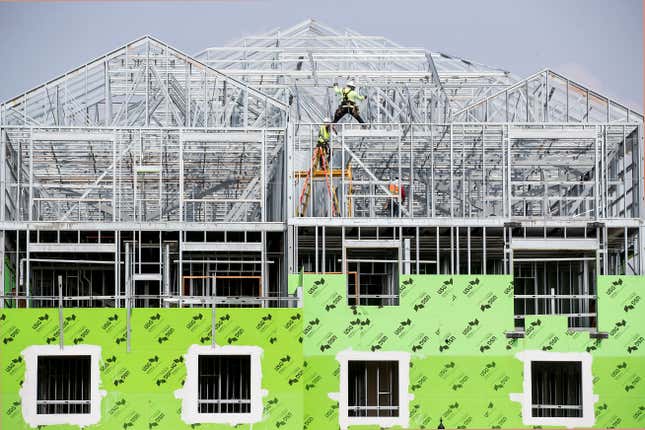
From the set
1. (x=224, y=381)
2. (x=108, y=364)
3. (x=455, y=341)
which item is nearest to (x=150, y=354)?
(x=108, y=364)

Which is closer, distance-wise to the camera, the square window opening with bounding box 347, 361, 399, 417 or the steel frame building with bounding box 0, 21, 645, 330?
the square window opening with bounding box 347, 361, 399, 417

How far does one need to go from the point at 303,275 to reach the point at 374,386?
3.85 m

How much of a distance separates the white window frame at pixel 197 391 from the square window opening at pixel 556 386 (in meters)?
7.92

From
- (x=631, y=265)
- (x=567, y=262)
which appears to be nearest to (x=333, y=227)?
(x=567, y=262)

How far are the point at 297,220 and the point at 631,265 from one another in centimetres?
1205

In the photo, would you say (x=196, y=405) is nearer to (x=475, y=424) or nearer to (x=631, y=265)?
(x=475, y=424)

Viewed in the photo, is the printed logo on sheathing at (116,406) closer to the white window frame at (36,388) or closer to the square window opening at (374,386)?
the white window frame at (36,388)

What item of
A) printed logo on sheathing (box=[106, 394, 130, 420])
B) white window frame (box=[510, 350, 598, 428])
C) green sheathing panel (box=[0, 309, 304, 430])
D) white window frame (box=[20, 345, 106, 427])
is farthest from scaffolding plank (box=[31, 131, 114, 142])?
white window frame (box=[510, 350, 598, 428])

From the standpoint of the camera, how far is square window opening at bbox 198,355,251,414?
33750 mm

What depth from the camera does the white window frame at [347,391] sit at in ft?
113

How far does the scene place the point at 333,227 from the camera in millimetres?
37031

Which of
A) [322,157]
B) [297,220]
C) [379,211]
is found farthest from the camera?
[379,211]

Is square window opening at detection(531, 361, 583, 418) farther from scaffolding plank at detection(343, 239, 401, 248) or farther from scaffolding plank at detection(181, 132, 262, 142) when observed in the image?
scaffolding plank at detection(181, 132, 262, 142)

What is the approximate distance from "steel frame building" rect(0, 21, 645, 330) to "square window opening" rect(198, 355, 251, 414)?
1737mm
